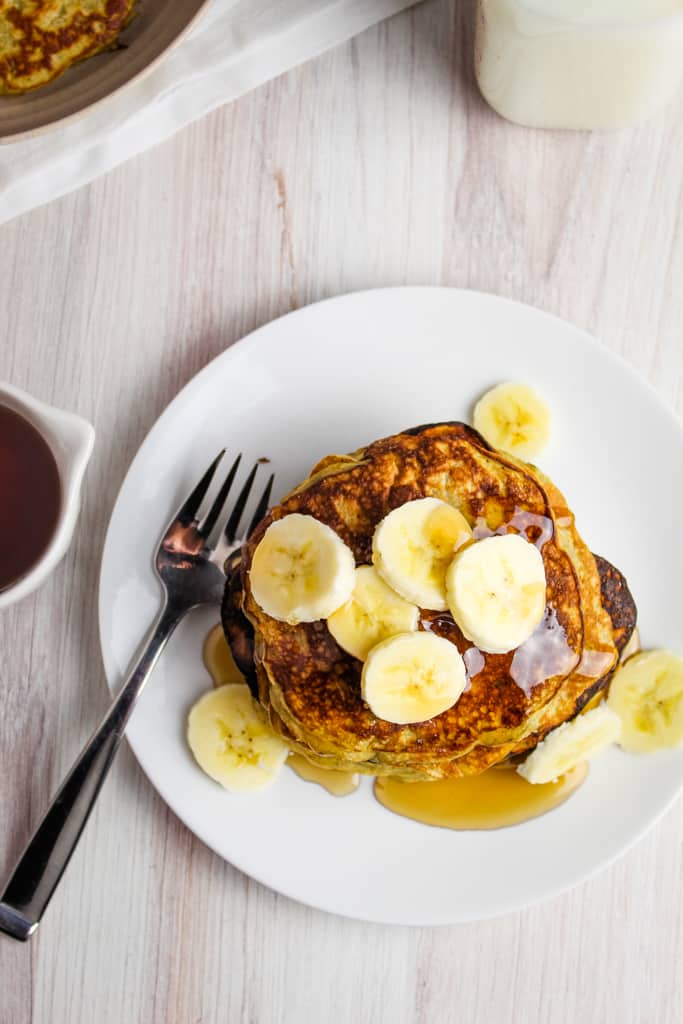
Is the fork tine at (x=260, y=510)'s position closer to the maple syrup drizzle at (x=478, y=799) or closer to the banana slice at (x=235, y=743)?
the banana slice at (x=235, y=743)

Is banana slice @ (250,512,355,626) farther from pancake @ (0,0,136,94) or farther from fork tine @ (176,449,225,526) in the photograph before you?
pancake @ (0,0,136,94)

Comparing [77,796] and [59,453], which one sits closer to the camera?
[59,453]

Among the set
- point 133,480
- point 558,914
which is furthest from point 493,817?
point 133,480

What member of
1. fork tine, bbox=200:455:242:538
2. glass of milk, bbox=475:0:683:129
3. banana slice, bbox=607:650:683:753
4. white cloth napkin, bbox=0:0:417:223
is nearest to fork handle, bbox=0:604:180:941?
fork tine, bbox=200:455:242:538

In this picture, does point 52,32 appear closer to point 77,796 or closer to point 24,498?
point 24,498

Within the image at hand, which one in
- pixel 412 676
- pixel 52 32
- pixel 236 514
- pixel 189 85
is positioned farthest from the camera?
pixel 189 85

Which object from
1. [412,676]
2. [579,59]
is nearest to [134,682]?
[412,676]
